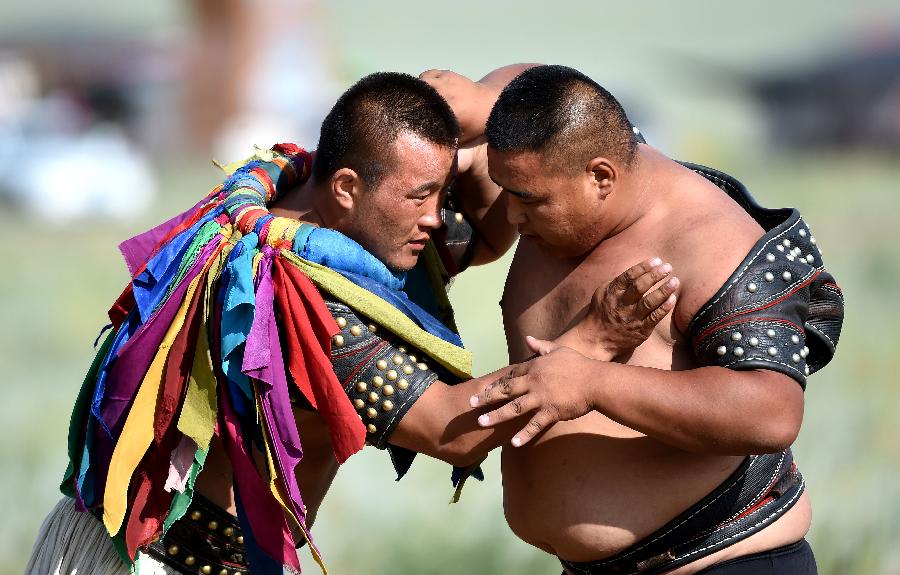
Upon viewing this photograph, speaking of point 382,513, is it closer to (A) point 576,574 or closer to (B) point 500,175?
(A) point 576,574

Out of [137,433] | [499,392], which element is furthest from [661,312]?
[137,433]

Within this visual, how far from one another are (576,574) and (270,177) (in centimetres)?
147

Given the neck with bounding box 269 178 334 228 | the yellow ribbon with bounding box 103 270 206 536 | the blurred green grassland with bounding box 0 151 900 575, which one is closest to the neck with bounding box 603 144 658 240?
the neck with bounding box 269 178 334 228

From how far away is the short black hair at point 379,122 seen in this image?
11.0ft

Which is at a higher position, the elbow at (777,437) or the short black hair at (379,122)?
the short black hair at (379,122)

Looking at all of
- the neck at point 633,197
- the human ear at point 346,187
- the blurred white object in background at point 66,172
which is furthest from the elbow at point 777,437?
the blurred white object in background at point 66,172

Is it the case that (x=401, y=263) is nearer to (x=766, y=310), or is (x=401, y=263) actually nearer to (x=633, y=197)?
(x=633, y=197)

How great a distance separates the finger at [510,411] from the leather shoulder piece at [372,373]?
198mm

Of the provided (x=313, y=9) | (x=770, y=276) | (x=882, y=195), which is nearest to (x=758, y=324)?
(x=770, y=276)

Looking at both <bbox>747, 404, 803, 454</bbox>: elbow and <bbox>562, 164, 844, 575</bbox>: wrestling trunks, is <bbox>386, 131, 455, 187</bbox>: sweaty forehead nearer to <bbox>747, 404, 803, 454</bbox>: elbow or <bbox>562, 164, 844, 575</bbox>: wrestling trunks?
<bbox>562, 164, 844, 575</bbox>: wrestling trunks

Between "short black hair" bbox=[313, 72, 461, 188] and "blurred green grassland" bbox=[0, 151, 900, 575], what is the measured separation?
3.19 meters

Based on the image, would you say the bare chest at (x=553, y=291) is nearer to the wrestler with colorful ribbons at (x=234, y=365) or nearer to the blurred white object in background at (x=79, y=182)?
the wrestler with colorful ribbons at (x=234, y=365)

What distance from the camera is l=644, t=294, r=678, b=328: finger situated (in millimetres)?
3080

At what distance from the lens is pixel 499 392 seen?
3.09m
